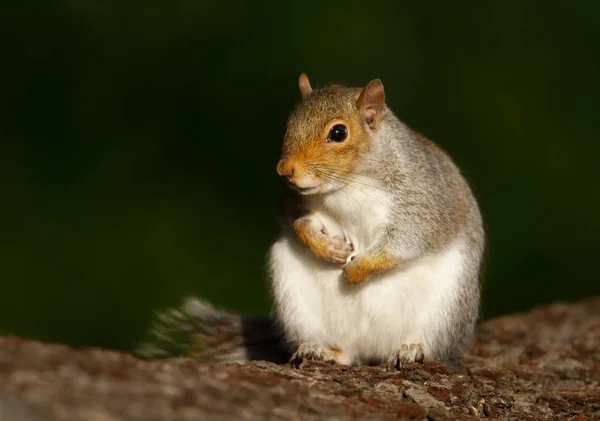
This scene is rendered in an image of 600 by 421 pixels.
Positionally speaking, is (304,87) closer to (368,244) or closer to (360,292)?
(368,244)

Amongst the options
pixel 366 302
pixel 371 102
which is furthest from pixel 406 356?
pixel 371 102

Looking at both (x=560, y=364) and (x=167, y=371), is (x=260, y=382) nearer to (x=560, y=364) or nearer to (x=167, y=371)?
(x=167, y=371)

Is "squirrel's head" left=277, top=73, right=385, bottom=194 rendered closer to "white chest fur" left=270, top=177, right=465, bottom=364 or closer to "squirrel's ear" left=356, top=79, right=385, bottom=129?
"squirrel's ear" left=356, top=79, right=385, bottom=129

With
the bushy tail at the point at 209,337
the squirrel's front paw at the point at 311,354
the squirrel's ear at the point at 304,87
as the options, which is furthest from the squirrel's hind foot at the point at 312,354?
the squirrel's ear at the point at 304,87

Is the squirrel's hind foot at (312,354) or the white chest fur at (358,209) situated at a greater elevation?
the white chest fur at (358,209)

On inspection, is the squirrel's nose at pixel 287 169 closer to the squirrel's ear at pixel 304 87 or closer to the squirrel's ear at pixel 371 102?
the squirrel's ear at pixel 371 102

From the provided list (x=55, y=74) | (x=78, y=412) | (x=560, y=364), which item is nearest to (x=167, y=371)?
(x=78, y=412)
